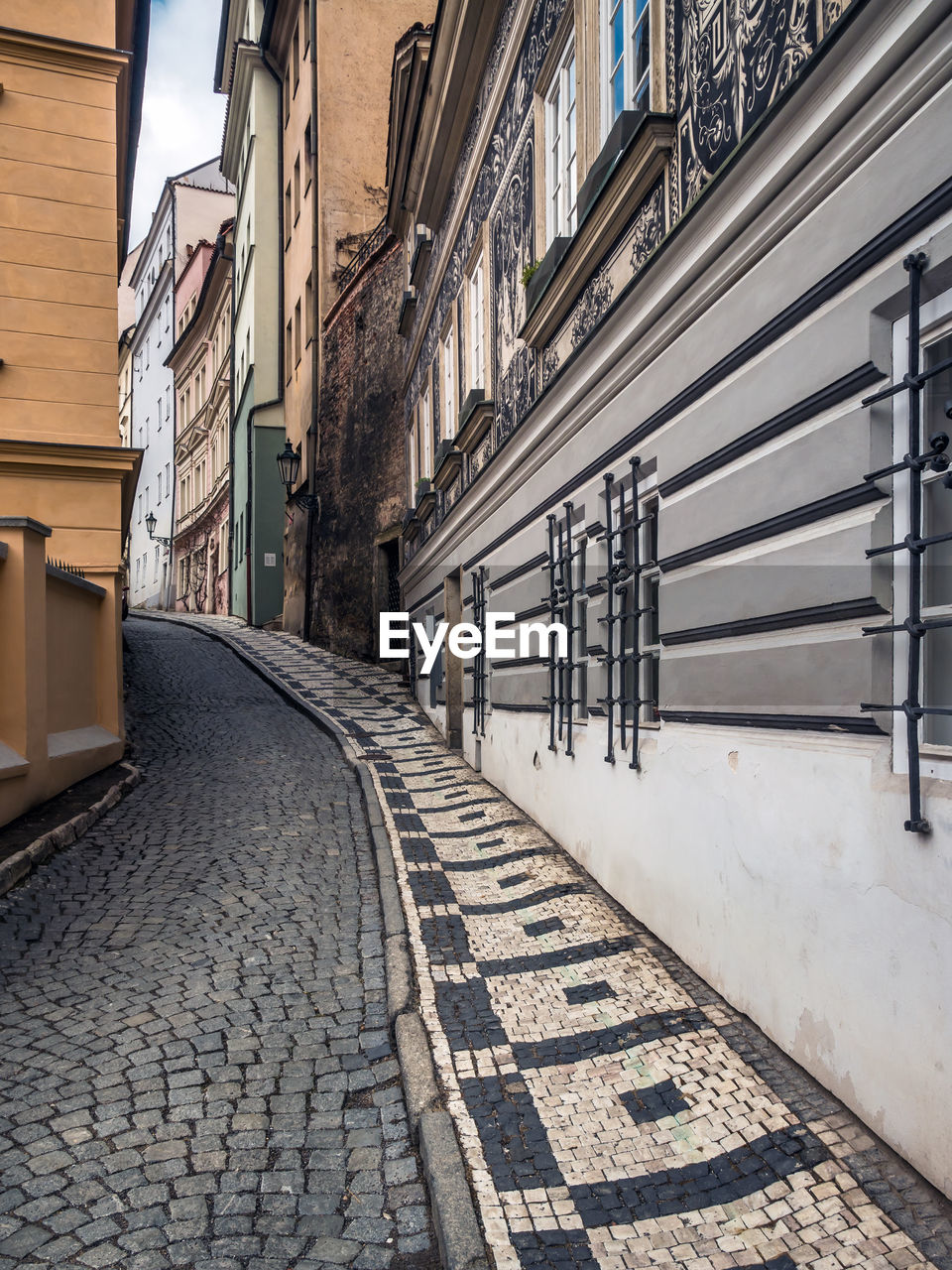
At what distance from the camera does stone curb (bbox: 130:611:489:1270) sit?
2.68 meters

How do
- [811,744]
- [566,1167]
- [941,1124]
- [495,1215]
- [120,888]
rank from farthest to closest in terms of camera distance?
[120,888] → [811,744] → [566,1167] → [495,1215] → [941,1124]

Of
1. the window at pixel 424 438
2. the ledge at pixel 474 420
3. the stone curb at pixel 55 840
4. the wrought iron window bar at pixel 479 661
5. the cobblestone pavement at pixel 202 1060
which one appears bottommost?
the cobblestone pavement at pixel 202 1060

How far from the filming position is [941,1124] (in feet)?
8.51

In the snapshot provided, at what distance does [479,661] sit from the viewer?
32.6 ft

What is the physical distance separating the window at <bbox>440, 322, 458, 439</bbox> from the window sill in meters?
4.98

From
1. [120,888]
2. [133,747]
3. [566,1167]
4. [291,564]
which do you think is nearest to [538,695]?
[120,888]

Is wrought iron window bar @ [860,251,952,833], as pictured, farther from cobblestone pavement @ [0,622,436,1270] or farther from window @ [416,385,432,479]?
window @ [416,385,432,479]

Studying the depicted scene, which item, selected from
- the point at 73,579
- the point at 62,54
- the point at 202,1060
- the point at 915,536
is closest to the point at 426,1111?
the point at 202,1060

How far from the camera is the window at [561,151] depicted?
22.1 feet

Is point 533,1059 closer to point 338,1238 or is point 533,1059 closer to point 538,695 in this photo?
point 338,1238

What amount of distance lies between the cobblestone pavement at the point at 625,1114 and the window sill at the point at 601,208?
381 cm

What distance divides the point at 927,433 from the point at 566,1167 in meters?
2.52

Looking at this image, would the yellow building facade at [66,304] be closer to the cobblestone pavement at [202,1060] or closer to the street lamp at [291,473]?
the cobblestone pavement at [202,1060]

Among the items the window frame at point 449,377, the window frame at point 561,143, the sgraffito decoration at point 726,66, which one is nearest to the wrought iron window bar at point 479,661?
the window frame at point 449,377
